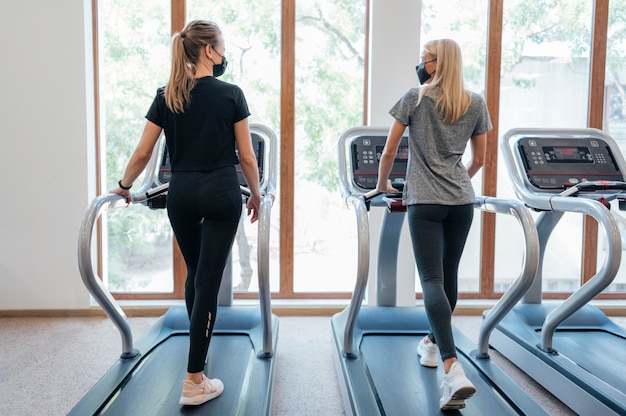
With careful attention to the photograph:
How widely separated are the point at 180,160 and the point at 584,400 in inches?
84.7

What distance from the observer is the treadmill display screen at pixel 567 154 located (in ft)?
10.1

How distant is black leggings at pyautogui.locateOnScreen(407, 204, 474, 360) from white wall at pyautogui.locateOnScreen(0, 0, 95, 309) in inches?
113

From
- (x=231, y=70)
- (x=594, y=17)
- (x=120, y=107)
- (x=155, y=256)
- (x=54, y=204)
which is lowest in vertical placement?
(x=155, y=256)

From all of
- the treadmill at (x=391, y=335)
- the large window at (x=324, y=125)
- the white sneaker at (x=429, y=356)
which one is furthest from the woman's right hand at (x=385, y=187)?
the large window at (x=324, y=125)

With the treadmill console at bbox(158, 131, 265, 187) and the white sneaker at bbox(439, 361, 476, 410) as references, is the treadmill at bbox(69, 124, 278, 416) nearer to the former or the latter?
the treadmill console at bbox(158, 131, 265, 187)

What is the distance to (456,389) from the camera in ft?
6.40

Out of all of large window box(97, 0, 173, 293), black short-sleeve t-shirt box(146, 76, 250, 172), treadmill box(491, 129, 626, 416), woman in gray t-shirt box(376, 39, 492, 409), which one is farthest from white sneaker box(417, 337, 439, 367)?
large window box(97, 0, 173, 293)

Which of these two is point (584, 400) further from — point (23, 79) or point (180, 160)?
point (23, 79)

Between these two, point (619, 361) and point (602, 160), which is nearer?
point (619, 361)

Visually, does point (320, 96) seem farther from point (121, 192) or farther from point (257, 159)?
point (121, 192)

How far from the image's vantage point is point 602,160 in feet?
10.1

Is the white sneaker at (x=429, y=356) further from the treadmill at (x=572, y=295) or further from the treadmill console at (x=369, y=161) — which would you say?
the treadmill console at (x=369, y=161)

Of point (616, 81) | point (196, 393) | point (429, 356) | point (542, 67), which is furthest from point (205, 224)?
point (616, 81)

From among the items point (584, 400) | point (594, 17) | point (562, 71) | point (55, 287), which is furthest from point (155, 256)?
point (594, 17)
